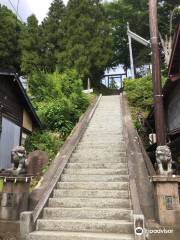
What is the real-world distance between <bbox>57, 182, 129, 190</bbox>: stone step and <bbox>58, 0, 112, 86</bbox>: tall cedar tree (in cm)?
1949

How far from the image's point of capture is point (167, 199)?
19.1ft

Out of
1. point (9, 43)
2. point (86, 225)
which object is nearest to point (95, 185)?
→ point (86, 225)

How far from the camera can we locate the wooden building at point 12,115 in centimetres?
1142

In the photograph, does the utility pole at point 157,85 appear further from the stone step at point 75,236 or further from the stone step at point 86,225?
the stone step at point 75,236

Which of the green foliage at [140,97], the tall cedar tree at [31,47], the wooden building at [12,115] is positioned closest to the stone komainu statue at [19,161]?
the wooden building at [12,115]

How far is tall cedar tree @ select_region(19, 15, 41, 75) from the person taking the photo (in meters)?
27.0

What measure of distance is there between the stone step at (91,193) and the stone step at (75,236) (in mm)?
1475

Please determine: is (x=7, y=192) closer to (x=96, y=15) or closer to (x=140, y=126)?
(x=140, y=126)

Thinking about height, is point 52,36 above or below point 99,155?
above

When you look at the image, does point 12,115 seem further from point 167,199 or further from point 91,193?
point 167,199

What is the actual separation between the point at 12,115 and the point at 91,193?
6.87m

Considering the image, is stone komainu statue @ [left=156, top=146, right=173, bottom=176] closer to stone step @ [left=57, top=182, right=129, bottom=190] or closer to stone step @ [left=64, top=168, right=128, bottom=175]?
stone step @ [left=57, top=182, right=129, bottom=190]

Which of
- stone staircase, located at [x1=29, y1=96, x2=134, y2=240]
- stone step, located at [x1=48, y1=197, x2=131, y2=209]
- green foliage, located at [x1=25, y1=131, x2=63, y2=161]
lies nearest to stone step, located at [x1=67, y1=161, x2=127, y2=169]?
stone staircase, located at [x1=29, y1=96, x2=134, y2=240]

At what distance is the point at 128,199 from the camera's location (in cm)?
670
